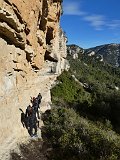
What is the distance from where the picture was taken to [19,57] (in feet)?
69.4

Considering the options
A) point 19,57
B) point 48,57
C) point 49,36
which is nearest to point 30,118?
point 19,57

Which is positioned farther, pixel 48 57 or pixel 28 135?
pixel 48 57

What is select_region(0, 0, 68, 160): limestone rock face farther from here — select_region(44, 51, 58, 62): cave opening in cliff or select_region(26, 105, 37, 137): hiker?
select_region(44, 51, 58, 62): cave opening in cliff

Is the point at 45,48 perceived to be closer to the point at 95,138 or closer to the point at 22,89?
the point at 22,89

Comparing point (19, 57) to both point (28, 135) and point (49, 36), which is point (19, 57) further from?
point (49, 36)

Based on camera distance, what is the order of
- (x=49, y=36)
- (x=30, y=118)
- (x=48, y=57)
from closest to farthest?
(x=30, y=118), (x=49, y=36), (x=48, y=57)

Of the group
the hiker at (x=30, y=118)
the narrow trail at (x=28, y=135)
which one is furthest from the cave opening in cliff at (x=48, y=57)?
the hiker at (x=30, y=118)

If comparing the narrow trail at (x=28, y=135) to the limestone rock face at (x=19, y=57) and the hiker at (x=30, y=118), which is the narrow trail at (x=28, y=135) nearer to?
the limestone rock face at (x=19, y=57)

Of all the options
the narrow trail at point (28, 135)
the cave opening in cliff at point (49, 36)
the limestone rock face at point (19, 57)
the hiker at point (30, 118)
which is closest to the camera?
the narrow trail at point (28, 135)

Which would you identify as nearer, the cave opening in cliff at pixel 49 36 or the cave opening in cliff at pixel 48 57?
the cave opening in cliff at pixel 49 36

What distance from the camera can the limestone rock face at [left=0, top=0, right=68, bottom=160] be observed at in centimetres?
1834


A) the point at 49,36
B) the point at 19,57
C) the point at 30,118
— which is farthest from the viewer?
the point at 49,36

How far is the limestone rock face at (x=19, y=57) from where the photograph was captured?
18.3m

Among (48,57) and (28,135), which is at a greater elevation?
(48,57)
